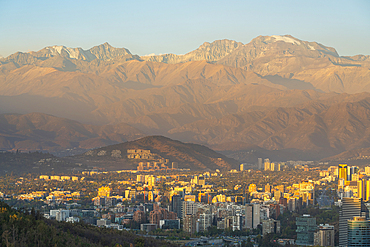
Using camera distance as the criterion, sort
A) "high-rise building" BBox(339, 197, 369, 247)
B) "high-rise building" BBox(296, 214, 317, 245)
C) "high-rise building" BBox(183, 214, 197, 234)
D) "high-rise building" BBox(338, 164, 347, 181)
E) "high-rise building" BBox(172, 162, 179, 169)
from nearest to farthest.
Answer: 1. "high-rise building" BBox(339, 197, 369, 247)
2. "high-rise building" BBox(296, 214, 317, 245)
3. "high-rise building" BBox(183, 214, 197, 234)
4. "high-rise building" BBox(338, 164, 347, 181)
5. "high-rise building" BBox(172, 162, 179, 169)

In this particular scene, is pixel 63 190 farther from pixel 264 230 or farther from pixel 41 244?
pixel 41 244

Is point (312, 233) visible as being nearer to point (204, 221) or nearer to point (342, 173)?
point (204, 221)

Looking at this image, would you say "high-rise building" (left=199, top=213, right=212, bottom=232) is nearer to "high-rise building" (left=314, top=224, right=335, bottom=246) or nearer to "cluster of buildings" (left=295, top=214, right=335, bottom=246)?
"cluster of buildings" (left=295, top=214, right=335, bottom=246)

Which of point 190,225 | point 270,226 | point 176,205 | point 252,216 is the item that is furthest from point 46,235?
point 176,205

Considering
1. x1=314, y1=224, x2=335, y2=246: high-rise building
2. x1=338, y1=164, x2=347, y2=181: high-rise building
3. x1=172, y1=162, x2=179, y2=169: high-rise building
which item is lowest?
x1=314, y1=224, x2=335, y2=246: high-rise building

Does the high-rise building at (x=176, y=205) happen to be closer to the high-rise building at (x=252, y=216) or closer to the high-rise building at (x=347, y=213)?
the high-rise building at (x=252, y=216)

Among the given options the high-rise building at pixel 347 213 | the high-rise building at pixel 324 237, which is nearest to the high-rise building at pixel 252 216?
the high-rise building at pixel 347 213

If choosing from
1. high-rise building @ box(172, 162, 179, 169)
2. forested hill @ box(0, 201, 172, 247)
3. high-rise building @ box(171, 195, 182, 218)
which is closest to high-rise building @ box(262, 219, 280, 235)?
high-rise building @ box(171, 195, 182, 218)
